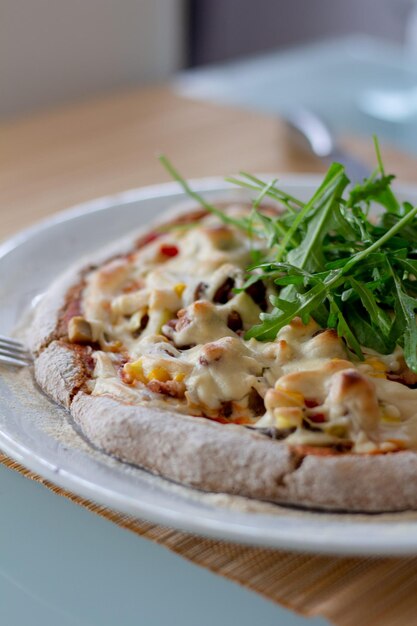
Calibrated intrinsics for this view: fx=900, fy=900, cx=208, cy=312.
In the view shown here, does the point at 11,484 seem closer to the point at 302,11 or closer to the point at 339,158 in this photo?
the point at 339,158

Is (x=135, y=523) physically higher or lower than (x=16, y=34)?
lower

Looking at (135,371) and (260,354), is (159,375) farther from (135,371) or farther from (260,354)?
(260,354)

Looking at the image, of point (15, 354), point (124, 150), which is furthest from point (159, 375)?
point (124, 150)

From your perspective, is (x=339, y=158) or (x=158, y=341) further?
(x=339, y=158)

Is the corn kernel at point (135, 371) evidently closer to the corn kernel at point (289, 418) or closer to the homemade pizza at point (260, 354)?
the homemade pizza at point (260, 354)

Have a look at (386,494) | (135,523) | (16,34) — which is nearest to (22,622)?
(135,523)

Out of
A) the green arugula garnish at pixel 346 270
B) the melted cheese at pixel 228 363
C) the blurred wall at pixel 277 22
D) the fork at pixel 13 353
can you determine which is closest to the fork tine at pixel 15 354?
the fork at pixel 13 353

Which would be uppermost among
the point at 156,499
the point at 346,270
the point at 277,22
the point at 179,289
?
the point at 277,22
